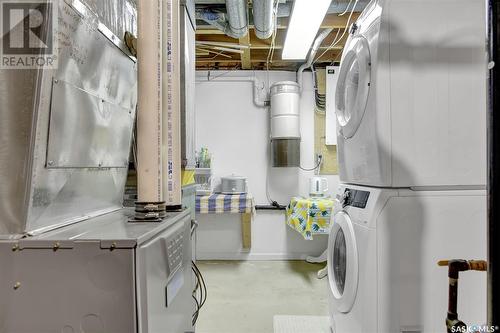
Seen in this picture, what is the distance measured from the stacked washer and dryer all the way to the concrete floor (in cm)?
120

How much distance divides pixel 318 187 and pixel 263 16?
202 centimetres

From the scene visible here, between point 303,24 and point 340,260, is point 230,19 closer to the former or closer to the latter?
point 303,24

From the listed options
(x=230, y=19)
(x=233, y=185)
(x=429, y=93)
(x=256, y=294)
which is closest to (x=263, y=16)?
(x=230, y=19)

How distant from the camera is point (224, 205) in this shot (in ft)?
10.2

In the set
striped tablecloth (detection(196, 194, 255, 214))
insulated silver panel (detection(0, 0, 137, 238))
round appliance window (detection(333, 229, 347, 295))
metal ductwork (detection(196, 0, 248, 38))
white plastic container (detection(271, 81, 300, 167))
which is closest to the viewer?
insulated silver panel (detection(0, 0, 137, 238))

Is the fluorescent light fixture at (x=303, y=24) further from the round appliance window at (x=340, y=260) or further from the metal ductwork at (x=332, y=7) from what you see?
the round appliance window at (x=340, y=260)

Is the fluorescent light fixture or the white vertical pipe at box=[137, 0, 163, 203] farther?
the fluorescent light fixture

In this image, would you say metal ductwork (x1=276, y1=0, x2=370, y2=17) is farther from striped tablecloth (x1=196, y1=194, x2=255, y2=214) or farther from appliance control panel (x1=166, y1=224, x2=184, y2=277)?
appliance control panel (x1=166, y1=224, x2=184, y2=277)

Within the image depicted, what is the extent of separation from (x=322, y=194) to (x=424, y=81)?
2.26m

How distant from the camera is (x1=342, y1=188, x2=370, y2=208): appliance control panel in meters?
1.32

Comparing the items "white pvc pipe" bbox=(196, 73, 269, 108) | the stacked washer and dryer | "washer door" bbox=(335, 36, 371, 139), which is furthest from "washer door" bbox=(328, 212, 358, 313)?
"white pvc pipe" bbox=(196, 73, 269, 108)

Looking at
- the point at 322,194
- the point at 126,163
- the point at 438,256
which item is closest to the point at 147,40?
the point at 126,163

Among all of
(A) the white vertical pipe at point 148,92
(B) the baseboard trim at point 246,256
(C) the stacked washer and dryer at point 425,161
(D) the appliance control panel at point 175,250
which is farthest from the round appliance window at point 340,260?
(B) the baseboard trim at point 246,256

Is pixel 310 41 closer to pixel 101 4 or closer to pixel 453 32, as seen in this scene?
pixel 453 32
